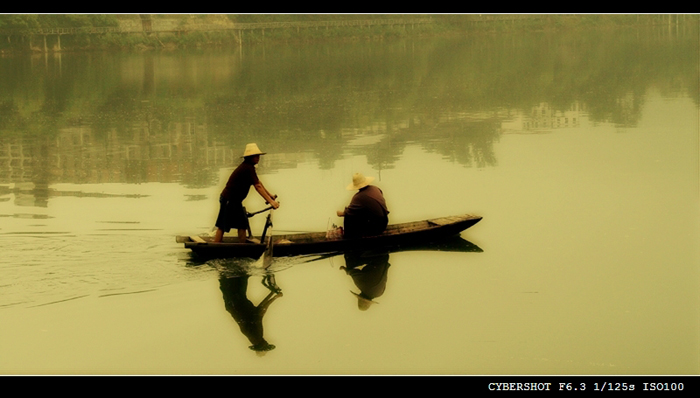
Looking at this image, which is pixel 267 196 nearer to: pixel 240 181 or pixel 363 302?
pixel 240 181

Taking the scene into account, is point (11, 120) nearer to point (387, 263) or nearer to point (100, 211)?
point (100, 211)

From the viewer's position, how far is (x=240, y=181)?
13242 mm

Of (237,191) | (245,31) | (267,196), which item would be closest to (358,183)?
(267,196)

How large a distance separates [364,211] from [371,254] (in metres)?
0.67

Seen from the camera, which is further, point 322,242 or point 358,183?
point 358,183

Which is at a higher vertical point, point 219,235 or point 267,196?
point 267,196

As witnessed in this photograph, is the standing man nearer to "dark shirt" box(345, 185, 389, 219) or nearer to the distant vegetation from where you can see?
"dark shirt" box(345, 185, 389, 219)

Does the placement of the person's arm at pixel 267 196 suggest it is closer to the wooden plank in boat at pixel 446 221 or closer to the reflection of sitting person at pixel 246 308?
the reflection of sitting person at pixel 246 308

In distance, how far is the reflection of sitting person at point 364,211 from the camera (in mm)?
13289

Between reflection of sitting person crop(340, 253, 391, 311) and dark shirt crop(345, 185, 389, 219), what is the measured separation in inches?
24.4

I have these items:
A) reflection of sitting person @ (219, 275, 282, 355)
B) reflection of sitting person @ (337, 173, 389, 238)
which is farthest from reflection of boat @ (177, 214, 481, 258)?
reflection of sitting person @ (219, 275, 282, 355)

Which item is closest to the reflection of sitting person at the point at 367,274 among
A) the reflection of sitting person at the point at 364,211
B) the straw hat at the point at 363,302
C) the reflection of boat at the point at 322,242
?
the straw hat at the point at 363,302

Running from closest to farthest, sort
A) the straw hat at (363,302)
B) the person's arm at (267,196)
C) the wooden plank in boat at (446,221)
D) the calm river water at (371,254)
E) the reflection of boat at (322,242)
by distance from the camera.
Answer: the calm river water at (371,254)
the straw hat at (363,302)
the person's arm at (267,196)
the reflection of boat at (322,242)
the wooden plank in boat at (446,221)

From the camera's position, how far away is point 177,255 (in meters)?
13.5
